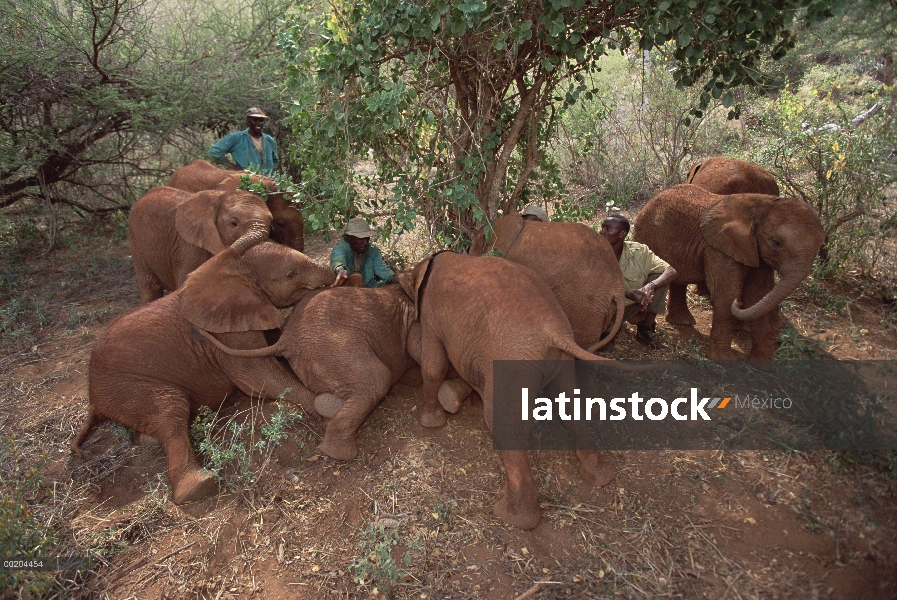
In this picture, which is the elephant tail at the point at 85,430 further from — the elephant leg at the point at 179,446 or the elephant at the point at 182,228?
the elephant at the point at 182,228

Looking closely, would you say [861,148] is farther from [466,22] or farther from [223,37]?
[223,37]

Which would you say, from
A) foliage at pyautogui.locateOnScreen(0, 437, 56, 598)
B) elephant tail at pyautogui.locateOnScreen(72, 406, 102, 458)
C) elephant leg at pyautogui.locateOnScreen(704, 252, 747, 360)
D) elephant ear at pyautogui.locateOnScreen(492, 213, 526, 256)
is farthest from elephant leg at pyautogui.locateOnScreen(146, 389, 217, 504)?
elephant leg at pyautogui.locateOnScreen(704, 252, 747, 360)

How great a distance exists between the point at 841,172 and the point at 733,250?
2.48 metres

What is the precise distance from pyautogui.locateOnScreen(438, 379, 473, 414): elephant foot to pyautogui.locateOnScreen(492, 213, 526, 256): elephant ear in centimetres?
130

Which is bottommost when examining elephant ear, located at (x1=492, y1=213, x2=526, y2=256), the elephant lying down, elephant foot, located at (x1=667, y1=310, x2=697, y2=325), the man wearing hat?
elephant foot, located at (x1=667, y1=310, x2=697, y2=325)

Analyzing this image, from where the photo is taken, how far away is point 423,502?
12.8 ft

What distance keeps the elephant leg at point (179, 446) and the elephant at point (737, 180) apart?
5974mm

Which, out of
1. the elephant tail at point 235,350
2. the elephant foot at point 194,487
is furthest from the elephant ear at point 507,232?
the elephant foot at point 194,487

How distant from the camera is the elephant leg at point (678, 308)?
6336mm

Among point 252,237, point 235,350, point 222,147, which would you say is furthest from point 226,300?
point 222,147

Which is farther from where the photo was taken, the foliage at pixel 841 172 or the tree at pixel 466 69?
the foliage at pixel 841 172

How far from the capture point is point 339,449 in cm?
426

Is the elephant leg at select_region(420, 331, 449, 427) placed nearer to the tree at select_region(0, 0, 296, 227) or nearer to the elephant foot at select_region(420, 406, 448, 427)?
the elephant foot at select_region(420, 406, 448, 427)

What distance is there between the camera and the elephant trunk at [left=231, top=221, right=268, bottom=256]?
5.00 meters
